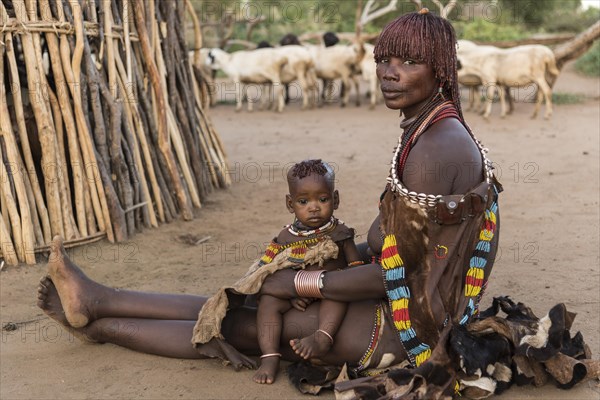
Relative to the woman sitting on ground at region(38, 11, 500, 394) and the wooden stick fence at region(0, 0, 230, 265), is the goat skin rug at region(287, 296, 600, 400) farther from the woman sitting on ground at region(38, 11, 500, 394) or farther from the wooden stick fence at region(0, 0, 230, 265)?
the wooden stick fence at region(0, 0, 230, 265)

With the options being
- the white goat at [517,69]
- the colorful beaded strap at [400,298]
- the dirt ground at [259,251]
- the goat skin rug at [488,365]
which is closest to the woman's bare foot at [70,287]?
the dirt ground at [259,251]

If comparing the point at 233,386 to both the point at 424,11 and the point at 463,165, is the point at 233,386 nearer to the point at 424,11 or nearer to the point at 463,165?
the point at 463,165

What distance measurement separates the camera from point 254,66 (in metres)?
13.0

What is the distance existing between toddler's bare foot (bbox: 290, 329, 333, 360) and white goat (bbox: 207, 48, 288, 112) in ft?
33.2

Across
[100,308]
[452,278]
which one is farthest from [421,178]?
[100,308]

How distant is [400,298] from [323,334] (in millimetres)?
338

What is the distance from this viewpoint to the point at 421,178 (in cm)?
234

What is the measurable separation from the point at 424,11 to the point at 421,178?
1.83ft

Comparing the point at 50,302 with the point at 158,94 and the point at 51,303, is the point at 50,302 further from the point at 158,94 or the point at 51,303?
the point at 158,94

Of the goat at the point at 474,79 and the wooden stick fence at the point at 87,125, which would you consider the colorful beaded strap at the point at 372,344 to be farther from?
the goat at the point at 474,79

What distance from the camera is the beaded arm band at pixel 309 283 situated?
8.74 ft

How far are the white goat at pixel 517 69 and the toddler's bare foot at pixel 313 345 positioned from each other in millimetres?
8009

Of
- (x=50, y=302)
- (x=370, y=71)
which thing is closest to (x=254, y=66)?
(x=370, y=71)

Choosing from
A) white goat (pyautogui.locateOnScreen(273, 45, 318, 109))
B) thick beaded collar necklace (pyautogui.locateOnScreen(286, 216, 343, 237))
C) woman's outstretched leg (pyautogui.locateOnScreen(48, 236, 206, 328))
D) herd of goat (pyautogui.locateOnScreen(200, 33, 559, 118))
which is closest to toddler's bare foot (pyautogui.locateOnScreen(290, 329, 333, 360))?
thick beaded collar necklace (pyautogui.locateOnScreen(286, 216, 343, 237))
